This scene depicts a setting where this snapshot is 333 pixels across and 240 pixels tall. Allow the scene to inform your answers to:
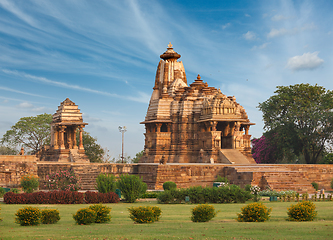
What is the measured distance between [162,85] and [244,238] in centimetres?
3751

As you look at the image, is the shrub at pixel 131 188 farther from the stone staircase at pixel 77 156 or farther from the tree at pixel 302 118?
the tree at pixel 302 118

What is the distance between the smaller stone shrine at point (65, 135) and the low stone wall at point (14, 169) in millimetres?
13677

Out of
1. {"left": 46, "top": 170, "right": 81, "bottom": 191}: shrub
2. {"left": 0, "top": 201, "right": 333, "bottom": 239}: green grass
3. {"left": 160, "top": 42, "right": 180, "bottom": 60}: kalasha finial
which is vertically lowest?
{"left": 0, "top": 201, "right": 333, "bottom": 239}: green grass

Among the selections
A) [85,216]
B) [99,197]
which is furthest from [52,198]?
[85,216]

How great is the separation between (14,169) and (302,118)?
2991cm

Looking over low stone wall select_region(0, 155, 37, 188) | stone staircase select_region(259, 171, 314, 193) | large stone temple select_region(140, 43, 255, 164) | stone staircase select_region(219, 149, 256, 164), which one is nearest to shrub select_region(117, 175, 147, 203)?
stone staircase select_region(259, 171, 314, 193)

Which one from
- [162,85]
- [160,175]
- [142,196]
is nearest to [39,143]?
[162,85]

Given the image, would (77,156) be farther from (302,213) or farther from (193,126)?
(302,213)

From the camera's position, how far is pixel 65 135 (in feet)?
163

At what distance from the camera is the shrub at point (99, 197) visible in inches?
855

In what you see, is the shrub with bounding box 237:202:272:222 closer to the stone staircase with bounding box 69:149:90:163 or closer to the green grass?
the green grass

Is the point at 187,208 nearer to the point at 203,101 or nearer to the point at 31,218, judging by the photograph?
the point at 31,218

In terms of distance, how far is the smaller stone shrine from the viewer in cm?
4703

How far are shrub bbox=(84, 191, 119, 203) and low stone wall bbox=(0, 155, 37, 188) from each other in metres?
11.5
